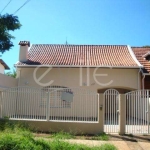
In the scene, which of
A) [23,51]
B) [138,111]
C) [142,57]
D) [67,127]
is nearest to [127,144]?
[138,111]

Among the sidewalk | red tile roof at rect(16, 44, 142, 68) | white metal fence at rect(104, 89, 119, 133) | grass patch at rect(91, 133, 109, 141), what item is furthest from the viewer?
red tile roof at rect(16, 44, 142, 68)

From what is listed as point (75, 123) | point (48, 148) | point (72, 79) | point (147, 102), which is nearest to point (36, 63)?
point (72, 79)

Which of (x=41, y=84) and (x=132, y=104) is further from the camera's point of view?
(x=41, y=84)

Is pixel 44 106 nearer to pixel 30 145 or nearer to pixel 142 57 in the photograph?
pixel 30 145

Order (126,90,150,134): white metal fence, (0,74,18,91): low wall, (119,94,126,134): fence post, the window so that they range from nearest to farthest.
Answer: (119,94,126,134): fence post, (126,90,150,134): white metal fence, the window, (0,74,18,91): low wall

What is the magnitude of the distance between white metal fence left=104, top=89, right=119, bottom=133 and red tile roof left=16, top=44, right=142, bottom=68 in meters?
5.26

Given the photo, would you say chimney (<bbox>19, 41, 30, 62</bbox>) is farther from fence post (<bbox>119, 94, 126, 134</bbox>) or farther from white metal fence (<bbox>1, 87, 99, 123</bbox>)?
fence post (<bbox>119, 94, 126, 134</bbox>)

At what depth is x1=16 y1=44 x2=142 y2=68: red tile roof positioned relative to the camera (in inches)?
653

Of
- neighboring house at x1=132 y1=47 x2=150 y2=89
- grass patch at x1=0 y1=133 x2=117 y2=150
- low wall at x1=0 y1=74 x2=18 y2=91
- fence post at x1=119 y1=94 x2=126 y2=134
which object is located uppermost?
neighboring house at x1=132 y1=47 x2=150 y2=89

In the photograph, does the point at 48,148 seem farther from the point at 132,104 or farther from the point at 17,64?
the point at 17,64

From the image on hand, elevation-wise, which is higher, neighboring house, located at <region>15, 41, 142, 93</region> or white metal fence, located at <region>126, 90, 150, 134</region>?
neighboring house, located at <region>15, 41, 142, 93</region>

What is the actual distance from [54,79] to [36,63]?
1.91 meters

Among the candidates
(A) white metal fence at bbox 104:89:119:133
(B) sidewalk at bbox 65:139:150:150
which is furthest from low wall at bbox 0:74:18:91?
(B) sidewalk at bbox 65:139:150:150

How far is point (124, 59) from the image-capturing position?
1712 cm
